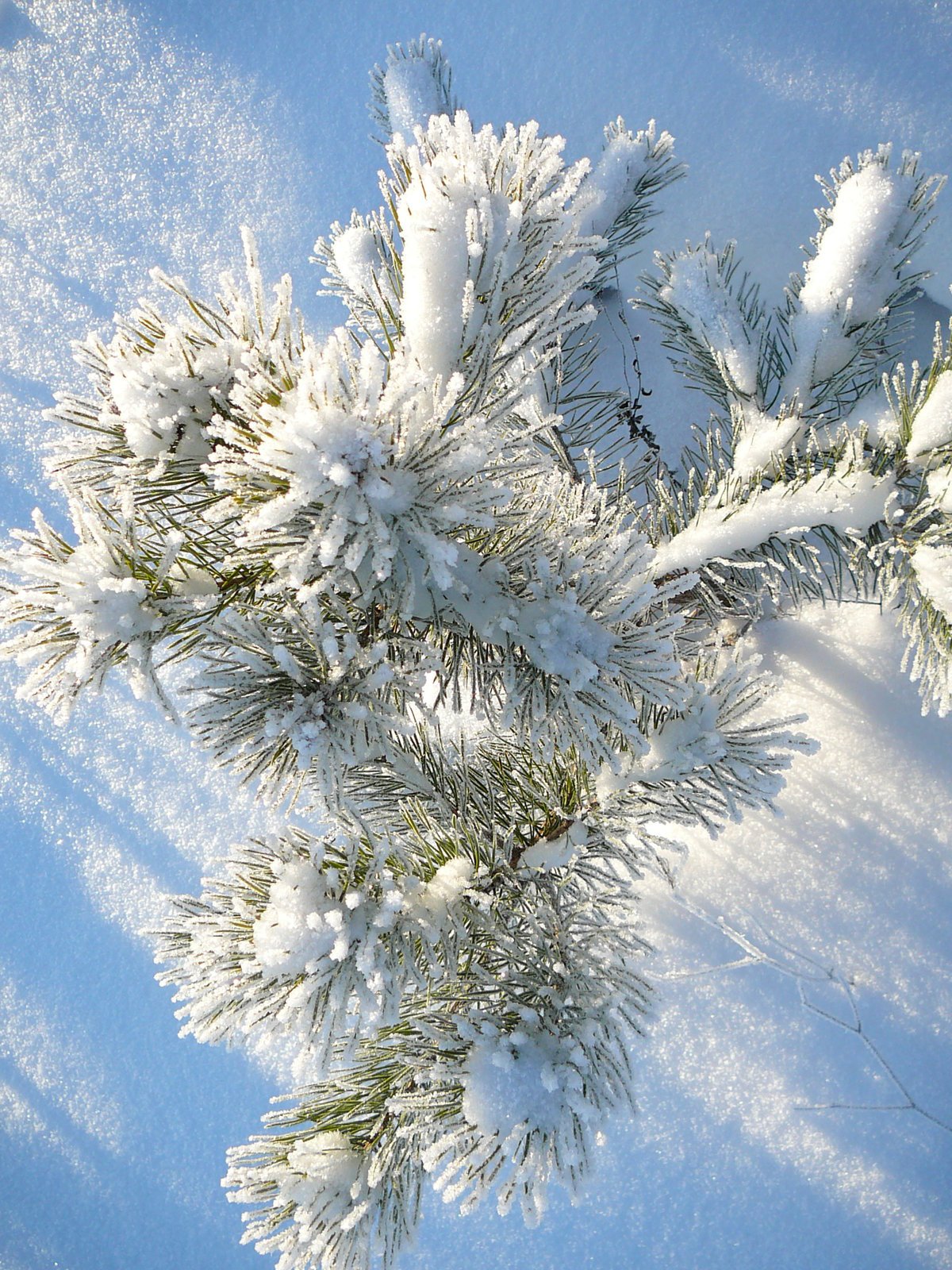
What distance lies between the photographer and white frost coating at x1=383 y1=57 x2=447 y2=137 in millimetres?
777

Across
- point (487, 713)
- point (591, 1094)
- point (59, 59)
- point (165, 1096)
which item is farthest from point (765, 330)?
point (165, 1096)

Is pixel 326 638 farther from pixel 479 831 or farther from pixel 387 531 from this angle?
pixel 479 831

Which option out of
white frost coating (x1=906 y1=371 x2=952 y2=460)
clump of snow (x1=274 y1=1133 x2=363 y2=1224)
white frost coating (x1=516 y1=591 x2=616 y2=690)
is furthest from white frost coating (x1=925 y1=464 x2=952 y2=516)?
clump of snow (x1=274 y1=1133 x2=363 y2=1224)

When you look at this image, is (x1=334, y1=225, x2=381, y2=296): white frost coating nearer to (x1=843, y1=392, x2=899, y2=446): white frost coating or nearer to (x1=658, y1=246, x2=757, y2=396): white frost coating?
(x1=658, y1=246, x2=757, y2=396): white frost coating

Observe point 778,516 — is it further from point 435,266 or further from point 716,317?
point 435,266

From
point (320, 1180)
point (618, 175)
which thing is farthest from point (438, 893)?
point (618, 175)

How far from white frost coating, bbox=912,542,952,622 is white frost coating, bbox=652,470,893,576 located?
0.05 m

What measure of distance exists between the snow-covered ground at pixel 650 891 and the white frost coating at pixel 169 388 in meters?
0.69

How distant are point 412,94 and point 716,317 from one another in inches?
15.8

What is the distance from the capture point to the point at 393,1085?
1.79 ft

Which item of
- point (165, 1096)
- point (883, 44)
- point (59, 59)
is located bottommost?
point (165, 1096)

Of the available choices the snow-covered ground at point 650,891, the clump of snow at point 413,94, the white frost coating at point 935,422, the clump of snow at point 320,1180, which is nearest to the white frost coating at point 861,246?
the white frost coating at point 935,422

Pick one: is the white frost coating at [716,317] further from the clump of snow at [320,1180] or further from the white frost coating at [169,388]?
the clump of snow at [320,1180]

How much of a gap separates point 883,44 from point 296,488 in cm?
95
